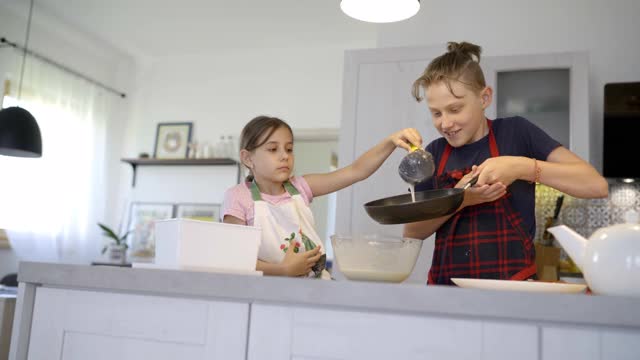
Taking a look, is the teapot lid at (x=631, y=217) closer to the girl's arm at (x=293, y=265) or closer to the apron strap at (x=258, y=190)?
the girl's arm at (x=293, y=265)

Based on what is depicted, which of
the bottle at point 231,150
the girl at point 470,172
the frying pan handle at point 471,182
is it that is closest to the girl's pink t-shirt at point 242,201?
the girl at point 470,172

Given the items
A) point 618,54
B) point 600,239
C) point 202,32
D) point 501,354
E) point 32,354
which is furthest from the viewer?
point 202,32

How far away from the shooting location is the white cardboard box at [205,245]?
36.4 inches

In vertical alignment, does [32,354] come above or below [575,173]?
below

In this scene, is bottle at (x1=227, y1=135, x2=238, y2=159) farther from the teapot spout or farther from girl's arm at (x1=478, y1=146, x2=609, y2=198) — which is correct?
the teapot spout

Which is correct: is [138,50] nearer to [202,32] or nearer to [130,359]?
[202,32]

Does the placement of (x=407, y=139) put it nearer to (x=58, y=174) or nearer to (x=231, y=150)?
(x=231, y=150)

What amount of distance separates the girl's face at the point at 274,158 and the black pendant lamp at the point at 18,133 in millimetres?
1889

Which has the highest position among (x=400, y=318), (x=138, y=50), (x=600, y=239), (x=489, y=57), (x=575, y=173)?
(x=138, y=50)

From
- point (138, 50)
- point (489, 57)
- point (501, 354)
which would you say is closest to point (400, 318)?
point (501, 354)

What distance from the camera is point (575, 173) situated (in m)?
1.22

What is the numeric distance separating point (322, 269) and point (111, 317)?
28.9 inches

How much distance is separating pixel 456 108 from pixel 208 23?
3228 millimetres

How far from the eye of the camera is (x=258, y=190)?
1583mm
